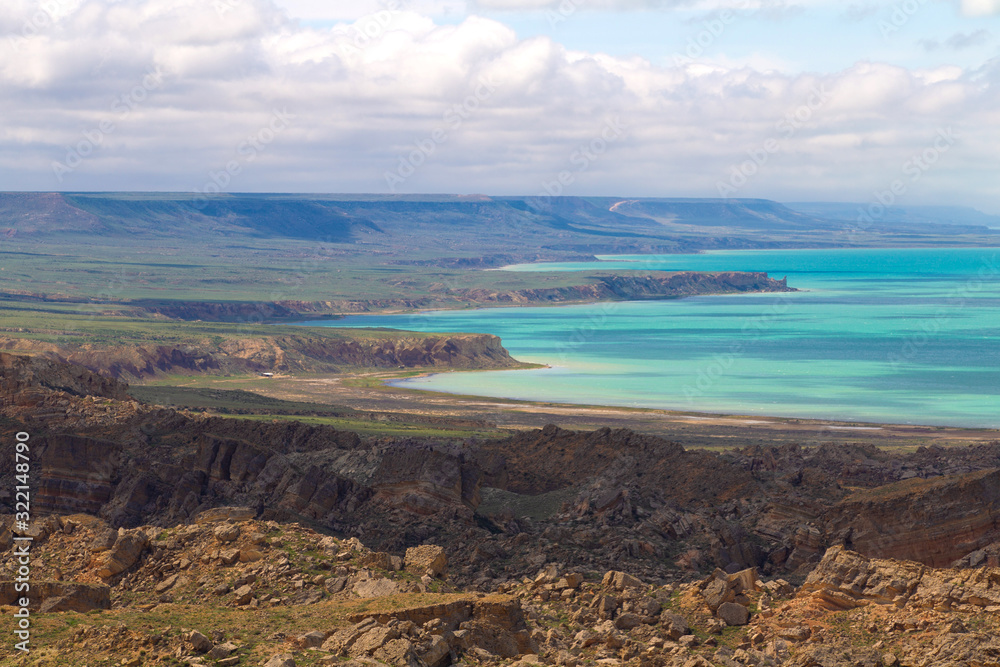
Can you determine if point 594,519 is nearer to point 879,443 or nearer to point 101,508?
point 101,508

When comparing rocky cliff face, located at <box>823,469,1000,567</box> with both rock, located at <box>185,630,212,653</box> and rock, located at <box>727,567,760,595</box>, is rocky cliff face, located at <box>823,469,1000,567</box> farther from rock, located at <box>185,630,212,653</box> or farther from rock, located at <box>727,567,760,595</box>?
rock, located at <box>185,630,212,653</box>

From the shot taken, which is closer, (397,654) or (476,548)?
(397,654)

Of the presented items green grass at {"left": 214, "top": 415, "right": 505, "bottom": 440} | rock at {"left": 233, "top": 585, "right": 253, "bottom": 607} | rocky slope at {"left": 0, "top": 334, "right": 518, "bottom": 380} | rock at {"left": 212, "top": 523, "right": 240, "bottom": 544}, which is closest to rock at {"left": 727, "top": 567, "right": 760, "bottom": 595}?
rock at {"left": 233, "top": 585, "right": 253, "bottom": 607}

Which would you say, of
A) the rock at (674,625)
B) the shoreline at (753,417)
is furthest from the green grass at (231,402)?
→ the rock at (674,625)

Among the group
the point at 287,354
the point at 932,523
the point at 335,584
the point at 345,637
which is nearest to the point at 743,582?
the point at 335,584

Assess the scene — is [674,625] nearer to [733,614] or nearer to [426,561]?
[733,614]

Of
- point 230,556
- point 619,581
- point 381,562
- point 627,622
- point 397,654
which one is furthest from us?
point 619,581

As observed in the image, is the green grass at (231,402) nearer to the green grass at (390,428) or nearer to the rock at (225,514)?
the green grass at (390,428)
